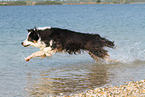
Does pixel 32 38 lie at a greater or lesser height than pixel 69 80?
greater

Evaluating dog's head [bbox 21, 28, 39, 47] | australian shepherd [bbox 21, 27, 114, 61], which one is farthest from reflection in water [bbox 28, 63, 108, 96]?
dog's head [bbox 21, 28, 39, 47]

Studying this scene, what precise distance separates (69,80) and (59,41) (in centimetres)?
153

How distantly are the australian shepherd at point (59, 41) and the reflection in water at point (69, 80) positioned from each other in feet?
2.25

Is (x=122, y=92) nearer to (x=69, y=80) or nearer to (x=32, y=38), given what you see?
(x=69, y=80)

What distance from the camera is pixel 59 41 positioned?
941cm

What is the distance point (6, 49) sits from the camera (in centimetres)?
1375

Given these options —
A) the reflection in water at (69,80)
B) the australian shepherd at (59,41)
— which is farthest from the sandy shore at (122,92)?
the australian shepherd at (59,41)

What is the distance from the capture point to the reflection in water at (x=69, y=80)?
24.6 feet

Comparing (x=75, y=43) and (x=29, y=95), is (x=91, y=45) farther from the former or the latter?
(x=29, y=95)

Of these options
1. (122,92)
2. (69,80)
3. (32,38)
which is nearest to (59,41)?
(32,38)

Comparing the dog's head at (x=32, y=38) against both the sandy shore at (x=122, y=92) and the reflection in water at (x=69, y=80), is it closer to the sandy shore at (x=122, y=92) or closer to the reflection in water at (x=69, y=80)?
the reflection in water at (x=69, y=80)

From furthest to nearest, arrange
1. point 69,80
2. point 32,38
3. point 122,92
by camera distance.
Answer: point 32,38
point 69,80
point 122,92

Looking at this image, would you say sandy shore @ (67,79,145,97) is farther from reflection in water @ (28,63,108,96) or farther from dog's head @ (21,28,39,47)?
dog's head @ (21,28,39,47)

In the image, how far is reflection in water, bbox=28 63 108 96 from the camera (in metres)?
7.50
